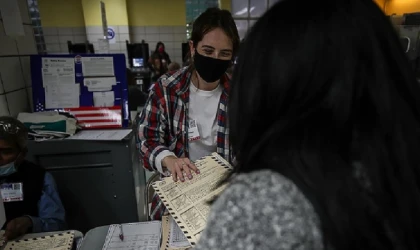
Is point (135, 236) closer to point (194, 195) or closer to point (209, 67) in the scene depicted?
point (194, 195)

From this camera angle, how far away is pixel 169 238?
0.89m

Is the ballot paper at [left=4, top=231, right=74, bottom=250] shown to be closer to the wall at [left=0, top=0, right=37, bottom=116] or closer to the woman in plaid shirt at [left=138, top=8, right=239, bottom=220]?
the woman in plaid shirt at [left=138, top=8, right=239, bottom=220]

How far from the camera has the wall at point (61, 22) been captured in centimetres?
620

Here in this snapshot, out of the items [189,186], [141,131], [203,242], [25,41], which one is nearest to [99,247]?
[189,186]

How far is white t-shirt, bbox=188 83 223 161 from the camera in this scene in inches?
48.9

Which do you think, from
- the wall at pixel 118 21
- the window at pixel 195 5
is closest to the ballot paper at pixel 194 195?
the wall at pixel 118 21

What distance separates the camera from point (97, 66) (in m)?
1.83

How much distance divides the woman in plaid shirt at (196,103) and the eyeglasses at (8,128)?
0.57 meters

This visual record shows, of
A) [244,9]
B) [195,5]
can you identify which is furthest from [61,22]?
[244,9]

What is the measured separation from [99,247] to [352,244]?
779 millimetres

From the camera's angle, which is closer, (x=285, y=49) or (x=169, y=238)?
(x=285, y=49)

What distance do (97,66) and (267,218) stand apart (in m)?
1.75

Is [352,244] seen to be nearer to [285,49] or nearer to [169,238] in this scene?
[285,49]

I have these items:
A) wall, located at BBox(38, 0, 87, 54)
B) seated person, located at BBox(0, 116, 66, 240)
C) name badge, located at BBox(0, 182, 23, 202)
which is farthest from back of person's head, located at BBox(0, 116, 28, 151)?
wall, located at BBox(38, 0, 87, 54)
